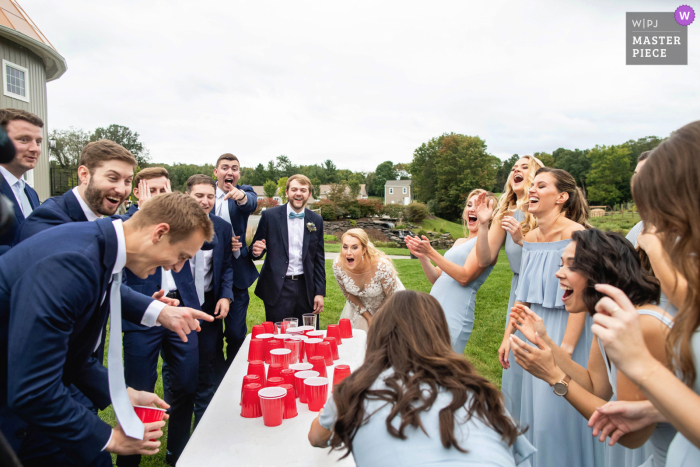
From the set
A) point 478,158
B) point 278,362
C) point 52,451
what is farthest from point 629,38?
point 478,158

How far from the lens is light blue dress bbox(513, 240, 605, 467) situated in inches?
114


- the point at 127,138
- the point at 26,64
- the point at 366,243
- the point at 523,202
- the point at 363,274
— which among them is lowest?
the point at 363,274

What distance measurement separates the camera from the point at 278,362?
288cm

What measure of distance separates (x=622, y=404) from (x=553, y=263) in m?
1.58

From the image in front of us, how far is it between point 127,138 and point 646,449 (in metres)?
79.1

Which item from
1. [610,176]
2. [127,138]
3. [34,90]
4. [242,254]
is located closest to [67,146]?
[127,138]

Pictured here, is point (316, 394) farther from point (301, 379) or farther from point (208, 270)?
point (208, 270)

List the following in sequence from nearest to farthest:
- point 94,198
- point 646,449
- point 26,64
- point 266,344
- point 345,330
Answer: point 646,449
point 94,198
point 266,344
point 345,330
point 26,64

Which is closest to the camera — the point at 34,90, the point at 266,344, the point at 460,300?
the point at 266,344

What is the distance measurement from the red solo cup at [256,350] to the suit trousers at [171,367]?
834mm

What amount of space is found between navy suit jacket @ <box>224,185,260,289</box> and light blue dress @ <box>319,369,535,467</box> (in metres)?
3.65

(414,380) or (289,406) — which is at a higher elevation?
(414,380)

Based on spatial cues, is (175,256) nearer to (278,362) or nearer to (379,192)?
(278,362)

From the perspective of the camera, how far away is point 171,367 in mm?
3623
